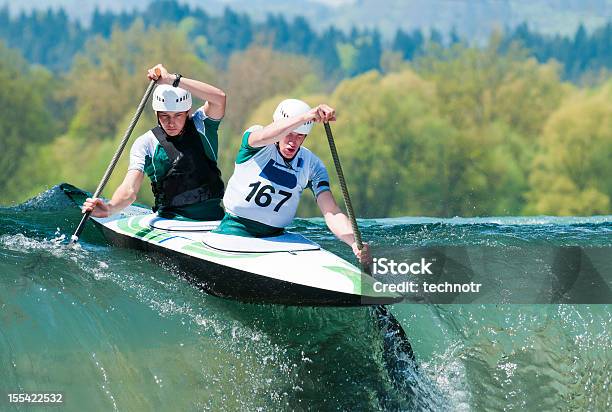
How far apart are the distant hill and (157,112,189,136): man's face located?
109 ft

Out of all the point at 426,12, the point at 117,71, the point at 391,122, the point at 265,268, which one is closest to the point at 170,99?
the point at 265,268

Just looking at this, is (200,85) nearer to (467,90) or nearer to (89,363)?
(89,363)

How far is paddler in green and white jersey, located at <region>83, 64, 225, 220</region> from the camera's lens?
610 cm

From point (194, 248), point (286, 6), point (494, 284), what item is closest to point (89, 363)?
point (194, 248)

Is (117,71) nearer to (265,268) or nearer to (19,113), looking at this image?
(19,113)

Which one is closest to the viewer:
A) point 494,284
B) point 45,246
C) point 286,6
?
point 494,284

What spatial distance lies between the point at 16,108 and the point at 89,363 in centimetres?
2367

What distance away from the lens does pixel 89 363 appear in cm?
528

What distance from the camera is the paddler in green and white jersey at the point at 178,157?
240 inches

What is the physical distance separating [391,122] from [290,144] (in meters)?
19.7

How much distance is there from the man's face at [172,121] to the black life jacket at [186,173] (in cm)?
5

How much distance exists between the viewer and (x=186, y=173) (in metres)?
6.34
